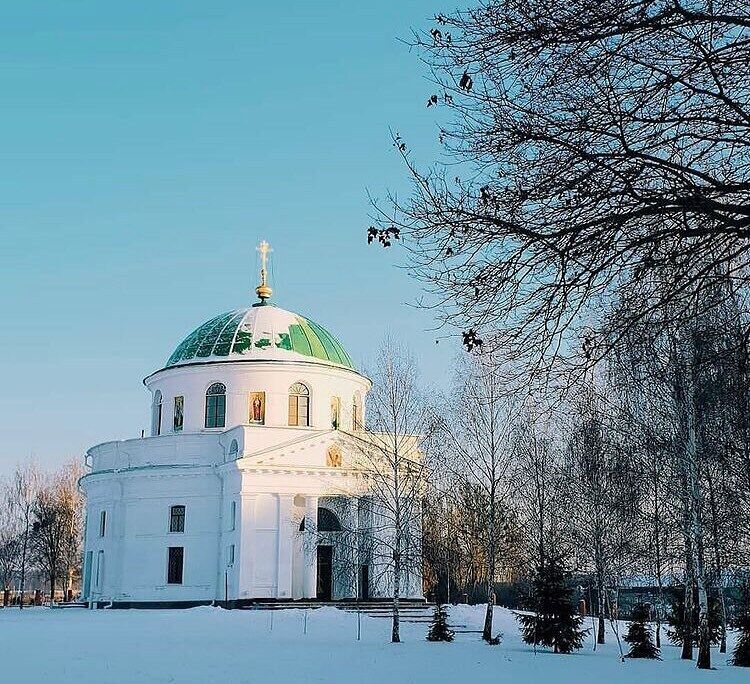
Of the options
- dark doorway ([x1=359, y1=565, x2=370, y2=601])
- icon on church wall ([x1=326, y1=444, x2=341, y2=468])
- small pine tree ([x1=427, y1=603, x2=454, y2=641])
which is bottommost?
small pine tree ([x1=427, y1=603, x2=454, y2=641])

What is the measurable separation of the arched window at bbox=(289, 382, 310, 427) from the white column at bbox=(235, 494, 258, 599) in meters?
5.05

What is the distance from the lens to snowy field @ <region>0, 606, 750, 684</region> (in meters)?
17.1

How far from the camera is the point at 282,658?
20.9 meters

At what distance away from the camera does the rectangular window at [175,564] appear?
43.8 meters

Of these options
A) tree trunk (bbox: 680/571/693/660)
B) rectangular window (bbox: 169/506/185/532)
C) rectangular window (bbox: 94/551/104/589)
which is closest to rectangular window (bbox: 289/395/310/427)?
rectangular window (bbox: 169/506/185/532)

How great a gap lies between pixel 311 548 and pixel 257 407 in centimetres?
735

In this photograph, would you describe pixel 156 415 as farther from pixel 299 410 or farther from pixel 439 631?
pixel 439 631

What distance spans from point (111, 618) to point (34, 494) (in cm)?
4080

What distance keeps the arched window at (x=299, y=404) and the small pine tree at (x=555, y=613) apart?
21952 mm

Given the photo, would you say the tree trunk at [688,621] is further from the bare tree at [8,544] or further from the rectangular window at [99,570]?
the bare tree at [8,544]

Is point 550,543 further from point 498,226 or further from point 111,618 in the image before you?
point 498,226

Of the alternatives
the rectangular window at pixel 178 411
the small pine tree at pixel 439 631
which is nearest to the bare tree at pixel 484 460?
the small pine tree at pixel 439 631

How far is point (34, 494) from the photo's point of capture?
73375 mm

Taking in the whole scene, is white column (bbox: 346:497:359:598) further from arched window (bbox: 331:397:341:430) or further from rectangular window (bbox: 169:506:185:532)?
rectangular window (bbox: 169:506:185:532)
